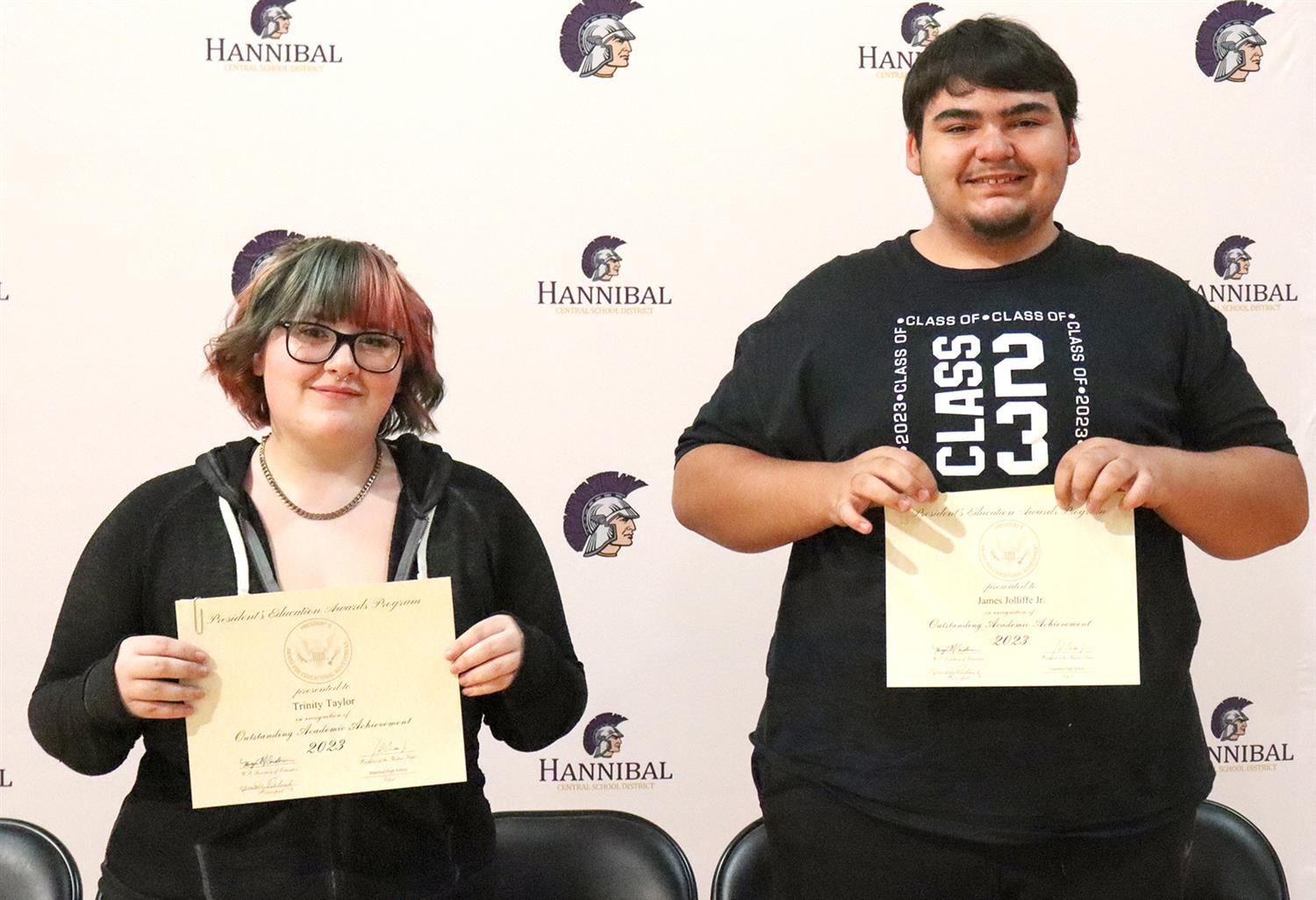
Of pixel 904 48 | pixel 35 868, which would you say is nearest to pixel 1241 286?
pixel 904 48

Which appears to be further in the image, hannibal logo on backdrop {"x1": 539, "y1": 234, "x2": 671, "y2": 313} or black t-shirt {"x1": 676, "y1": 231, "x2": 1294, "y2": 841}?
hannibal logo on backdrop {"x1": 539, "y1": 234, "x2": 671, "y2": 313}

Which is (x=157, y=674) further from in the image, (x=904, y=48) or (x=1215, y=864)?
(x=904, y=48)

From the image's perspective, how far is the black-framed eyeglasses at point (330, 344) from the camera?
1646mm

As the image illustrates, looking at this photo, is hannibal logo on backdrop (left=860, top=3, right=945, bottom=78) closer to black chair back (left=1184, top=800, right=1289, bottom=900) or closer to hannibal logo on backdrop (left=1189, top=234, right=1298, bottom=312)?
hannibal logo on backdrop (left=1189, top=234, right=1298, bottom=312)

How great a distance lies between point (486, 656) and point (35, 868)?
91 centimetres

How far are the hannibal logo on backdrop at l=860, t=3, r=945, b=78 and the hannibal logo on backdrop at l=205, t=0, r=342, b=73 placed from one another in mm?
1320

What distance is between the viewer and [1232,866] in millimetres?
1998

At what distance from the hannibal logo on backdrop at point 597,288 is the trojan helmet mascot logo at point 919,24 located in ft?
2.74

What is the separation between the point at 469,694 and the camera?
1.64m

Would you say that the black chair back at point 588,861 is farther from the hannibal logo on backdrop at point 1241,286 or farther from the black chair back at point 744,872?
the hannibal logo on backdrop at point 1241,286

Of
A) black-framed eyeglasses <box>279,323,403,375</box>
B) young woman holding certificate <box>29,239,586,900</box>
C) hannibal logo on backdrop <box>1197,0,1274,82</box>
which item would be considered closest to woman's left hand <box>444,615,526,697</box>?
young woman holding certificate <box>29,239,586,900</box>

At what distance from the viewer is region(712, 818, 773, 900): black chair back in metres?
1.92

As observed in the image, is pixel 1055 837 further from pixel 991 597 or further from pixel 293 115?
pixel 293 115

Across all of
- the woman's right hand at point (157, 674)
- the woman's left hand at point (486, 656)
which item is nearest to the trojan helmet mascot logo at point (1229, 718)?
the woman's left hand at point (486, 656)
